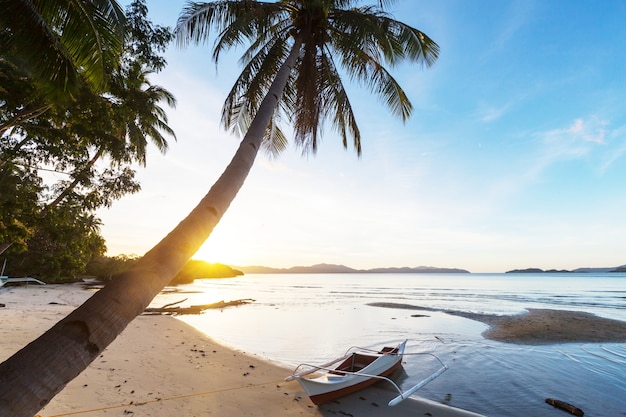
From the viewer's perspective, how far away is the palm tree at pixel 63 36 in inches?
156

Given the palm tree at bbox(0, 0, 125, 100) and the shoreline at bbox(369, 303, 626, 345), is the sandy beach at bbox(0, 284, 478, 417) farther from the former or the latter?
the shoreline at bbox(369, 303, 626, 345)

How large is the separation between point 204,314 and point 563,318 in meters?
24.2

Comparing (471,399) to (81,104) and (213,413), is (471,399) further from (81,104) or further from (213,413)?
(81,104)

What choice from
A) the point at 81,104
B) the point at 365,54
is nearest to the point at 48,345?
the point at 81,104

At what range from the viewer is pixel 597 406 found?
7.68 m

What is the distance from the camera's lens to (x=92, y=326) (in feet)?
7.06

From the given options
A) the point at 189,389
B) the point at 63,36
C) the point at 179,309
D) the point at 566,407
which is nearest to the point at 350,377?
the point at 189,389

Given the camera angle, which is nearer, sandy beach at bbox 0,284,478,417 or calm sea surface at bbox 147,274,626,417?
sandy beach at bbox 0,284,478,417

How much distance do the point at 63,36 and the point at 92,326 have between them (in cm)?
400

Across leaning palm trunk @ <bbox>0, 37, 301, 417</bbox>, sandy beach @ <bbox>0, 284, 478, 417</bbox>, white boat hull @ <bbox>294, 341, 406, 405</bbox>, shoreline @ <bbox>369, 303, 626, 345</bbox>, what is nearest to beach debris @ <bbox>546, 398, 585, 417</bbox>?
sandy beach @ <bbox>0, 284, 478, 417</bbox>

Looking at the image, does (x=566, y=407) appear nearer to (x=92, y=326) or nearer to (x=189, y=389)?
(x=189, y=389)

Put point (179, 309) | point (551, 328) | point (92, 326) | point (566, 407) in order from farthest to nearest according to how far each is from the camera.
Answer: point (179, 309), point (551, 328), point (566, 407), point (92, 326)

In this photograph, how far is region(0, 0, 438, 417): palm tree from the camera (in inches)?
76.5

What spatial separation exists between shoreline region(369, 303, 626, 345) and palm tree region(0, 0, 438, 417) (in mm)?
13641
